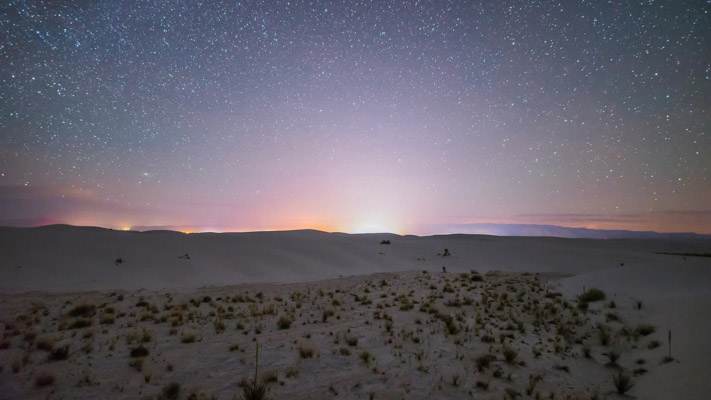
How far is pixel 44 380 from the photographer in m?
6.15

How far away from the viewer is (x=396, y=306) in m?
12.9

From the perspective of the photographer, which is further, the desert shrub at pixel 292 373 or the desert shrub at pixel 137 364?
the desert shrub at pixel 137 364

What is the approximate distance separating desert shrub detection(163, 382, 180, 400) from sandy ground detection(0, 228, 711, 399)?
80 mm

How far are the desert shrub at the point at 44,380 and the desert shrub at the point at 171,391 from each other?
7.50ft

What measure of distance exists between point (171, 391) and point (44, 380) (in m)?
2.52

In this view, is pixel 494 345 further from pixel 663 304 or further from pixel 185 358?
pixel 185 358

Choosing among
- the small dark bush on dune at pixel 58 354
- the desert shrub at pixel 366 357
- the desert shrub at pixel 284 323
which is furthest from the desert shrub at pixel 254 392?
the small dark bush on dune at pixel 58 354

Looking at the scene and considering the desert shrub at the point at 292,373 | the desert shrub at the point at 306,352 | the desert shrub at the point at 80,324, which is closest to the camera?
the desert shrub at the point at 292,373

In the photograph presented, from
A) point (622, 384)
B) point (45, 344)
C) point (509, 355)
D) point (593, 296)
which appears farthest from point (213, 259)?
point (622, 384)

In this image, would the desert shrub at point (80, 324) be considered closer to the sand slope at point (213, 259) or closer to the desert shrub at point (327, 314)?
the desert shrub at point (327, 314)

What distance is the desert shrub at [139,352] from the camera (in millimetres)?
7653

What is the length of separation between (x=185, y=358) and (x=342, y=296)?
8183 mm

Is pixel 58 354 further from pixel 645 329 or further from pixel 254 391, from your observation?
pixel 645 329

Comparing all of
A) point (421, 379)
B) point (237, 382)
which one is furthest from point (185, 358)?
point (421, 379)
